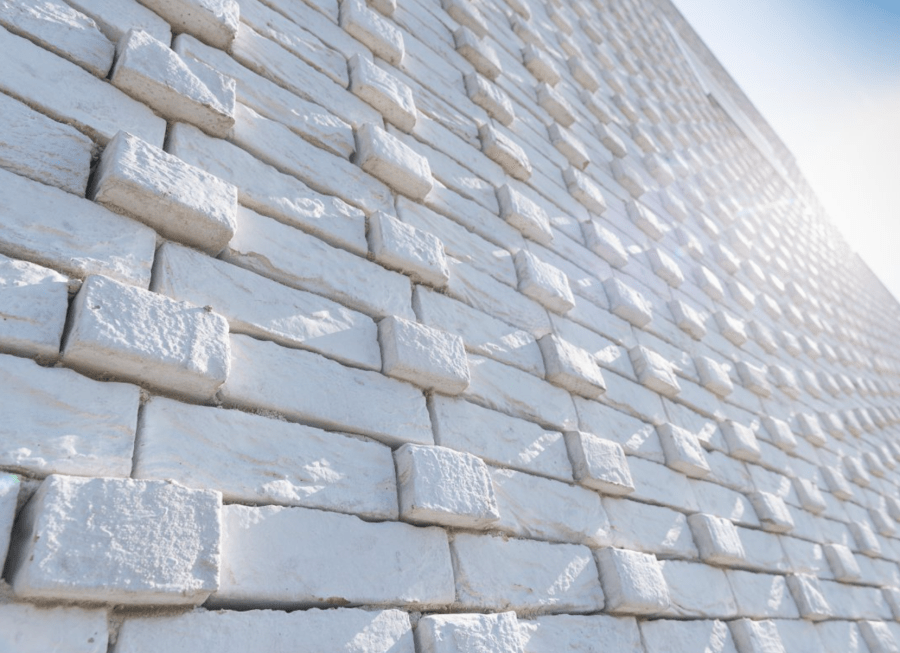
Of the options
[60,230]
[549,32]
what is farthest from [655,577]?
[549,32]

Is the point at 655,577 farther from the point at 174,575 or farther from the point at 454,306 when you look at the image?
the point at 174,575

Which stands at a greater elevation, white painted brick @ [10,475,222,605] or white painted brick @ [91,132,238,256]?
white painted brick @ [91,132,238,256]

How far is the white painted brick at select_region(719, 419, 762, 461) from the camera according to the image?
2607 mm

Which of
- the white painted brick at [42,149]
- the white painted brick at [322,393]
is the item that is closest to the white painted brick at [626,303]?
the white painted brick at [322,393]

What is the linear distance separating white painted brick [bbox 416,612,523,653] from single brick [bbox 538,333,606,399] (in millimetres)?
745

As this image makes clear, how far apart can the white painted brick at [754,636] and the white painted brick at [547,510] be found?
0.63 m

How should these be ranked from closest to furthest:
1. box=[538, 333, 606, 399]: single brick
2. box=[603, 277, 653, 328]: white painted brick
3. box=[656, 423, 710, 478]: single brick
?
box=[538, 333, 606, 399]: single brick < box=[656, 423, 710, 478]: single brick < box=[603, 277, 653, 328]: white painted brick

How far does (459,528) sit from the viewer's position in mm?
1266

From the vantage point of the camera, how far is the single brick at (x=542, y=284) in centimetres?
195

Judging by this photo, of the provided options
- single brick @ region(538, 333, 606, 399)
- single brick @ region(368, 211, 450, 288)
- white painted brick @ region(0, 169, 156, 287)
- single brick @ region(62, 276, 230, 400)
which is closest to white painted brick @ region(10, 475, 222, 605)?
single brick @ region(62, 276, 230, 400)

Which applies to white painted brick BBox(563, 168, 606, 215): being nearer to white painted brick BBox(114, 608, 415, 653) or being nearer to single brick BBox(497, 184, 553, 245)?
single brick BBox(497, 184, 553, 245)

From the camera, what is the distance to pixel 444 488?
1.22 meters

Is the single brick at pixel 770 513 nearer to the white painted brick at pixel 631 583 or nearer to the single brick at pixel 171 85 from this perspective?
the white painted brick at pixel 631 583

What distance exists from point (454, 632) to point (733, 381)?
2424mm
